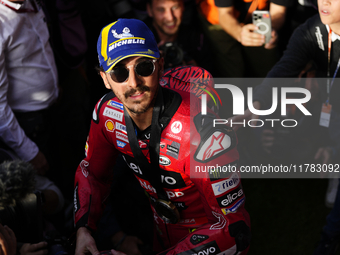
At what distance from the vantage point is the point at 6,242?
5.39 feet

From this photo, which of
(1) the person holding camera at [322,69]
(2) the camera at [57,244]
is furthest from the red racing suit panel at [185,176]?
(1) the person holding camera at [322,69]

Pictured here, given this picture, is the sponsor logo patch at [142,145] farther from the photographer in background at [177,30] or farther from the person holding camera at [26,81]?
the photographer in background at [177,30]

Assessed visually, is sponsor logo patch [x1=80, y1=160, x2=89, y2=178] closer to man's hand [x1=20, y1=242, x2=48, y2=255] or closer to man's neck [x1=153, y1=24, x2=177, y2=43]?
man's hand [x1=20, y1=242, x2=48, y2=255]

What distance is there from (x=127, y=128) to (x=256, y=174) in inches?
94.3

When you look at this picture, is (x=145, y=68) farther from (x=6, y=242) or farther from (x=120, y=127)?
(x=6, y=242)

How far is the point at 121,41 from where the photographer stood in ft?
5.17

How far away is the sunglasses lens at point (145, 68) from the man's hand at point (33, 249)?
1137 mm

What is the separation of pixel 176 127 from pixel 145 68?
13.9 inches

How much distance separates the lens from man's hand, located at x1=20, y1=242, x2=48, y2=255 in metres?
1.84

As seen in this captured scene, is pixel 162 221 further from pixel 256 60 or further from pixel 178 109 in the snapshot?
pixel 256 60

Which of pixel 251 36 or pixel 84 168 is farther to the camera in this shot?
pixel 251 36

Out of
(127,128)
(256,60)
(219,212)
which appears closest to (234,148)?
(219,212)

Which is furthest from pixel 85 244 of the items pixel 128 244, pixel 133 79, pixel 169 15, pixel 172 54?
pixel 169 15

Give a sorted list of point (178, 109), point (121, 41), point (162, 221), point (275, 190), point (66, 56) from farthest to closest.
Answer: point (275, 190) → point (66, 56) → point (162, 221) → point (178, 109) → point (121, 41)
